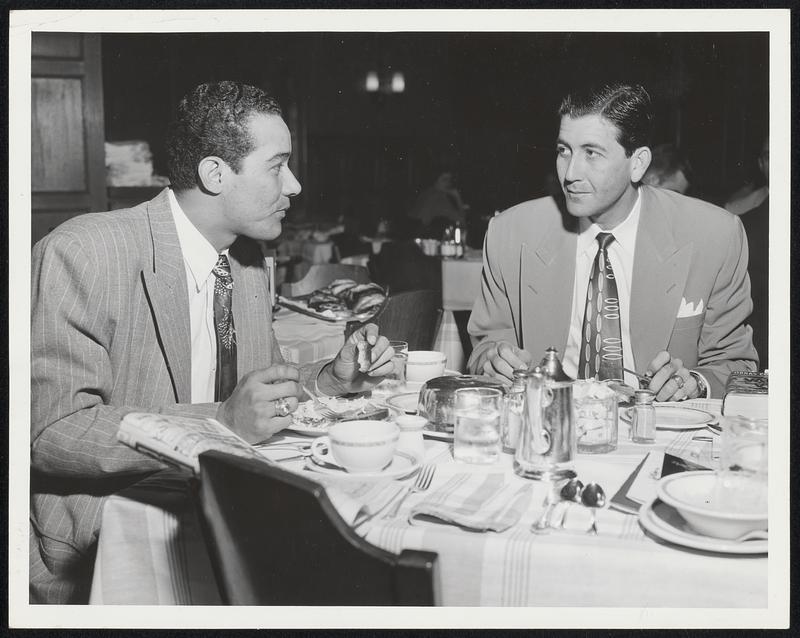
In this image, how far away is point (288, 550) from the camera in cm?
112

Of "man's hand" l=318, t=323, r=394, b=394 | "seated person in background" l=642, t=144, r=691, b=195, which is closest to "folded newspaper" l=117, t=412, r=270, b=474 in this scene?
"man's hand" l=318, t=323, r=394, b=394

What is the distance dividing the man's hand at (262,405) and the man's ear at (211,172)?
740mm

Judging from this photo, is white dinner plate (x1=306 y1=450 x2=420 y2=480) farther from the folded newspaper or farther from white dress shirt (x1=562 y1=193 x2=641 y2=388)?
white dress shirt (x1=562 y1=193 x2=641 y2=388)

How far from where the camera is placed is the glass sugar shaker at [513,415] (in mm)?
1661

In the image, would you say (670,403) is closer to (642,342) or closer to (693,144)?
(642,342)

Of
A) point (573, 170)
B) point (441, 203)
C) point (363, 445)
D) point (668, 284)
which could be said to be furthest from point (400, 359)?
point (441, 203)

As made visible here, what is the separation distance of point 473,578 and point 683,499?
380 millimetres

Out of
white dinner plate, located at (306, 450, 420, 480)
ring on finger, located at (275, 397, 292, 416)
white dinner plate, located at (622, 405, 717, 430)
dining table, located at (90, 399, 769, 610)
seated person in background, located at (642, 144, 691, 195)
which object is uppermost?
seated person in background, located at (642, 144, 691, 195)

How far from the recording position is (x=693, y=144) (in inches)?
372

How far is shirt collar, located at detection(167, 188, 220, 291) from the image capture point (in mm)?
2253

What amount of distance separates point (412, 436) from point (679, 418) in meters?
0.70

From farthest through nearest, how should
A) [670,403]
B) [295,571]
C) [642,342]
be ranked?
[642,342]
[670,403]
[295,571]

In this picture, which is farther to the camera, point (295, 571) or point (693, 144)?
point (693, 144)

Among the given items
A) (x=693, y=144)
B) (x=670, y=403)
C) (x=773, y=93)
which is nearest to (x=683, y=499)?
(x=670, y=403)
